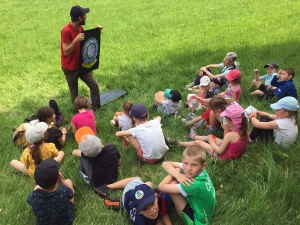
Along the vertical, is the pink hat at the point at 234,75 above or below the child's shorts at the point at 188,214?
above

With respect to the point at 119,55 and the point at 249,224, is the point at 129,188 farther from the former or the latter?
the point at 119,55

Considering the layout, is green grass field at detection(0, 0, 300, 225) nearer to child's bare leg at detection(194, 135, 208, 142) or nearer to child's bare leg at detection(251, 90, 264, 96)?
child's bare leg at detection(251, 90, 264, 96)

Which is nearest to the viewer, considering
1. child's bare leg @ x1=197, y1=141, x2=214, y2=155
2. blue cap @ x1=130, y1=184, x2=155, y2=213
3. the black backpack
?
blue cap @ x1=130, y1=184, x2=155, y2=213

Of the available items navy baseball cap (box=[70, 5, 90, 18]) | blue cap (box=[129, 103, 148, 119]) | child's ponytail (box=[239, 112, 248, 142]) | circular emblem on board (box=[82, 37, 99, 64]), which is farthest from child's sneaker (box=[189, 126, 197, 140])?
navy baseball cap (box=[70, 5, 90, 18])

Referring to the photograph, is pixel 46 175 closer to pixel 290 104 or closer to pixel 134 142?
pixel 134 142

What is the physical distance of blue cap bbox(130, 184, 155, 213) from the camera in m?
2.79

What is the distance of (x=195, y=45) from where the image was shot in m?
9.10

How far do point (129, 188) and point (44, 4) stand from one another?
18.8 metres

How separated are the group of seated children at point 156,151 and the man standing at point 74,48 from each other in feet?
2.68

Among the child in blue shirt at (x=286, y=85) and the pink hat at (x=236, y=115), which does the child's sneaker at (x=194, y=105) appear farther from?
the pink hat at (x=236, y=115)

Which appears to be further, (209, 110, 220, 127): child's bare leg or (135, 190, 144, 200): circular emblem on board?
(209, 110, 220, 127): child's bare leg

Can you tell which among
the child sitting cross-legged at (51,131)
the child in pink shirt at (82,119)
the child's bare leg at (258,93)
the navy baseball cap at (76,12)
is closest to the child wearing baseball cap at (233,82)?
the child's bare leg at (258,93)

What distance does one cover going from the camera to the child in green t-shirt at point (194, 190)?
285 centimetres

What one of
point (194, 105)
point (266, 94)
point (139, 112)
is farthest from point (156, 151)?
point (266, 94)
